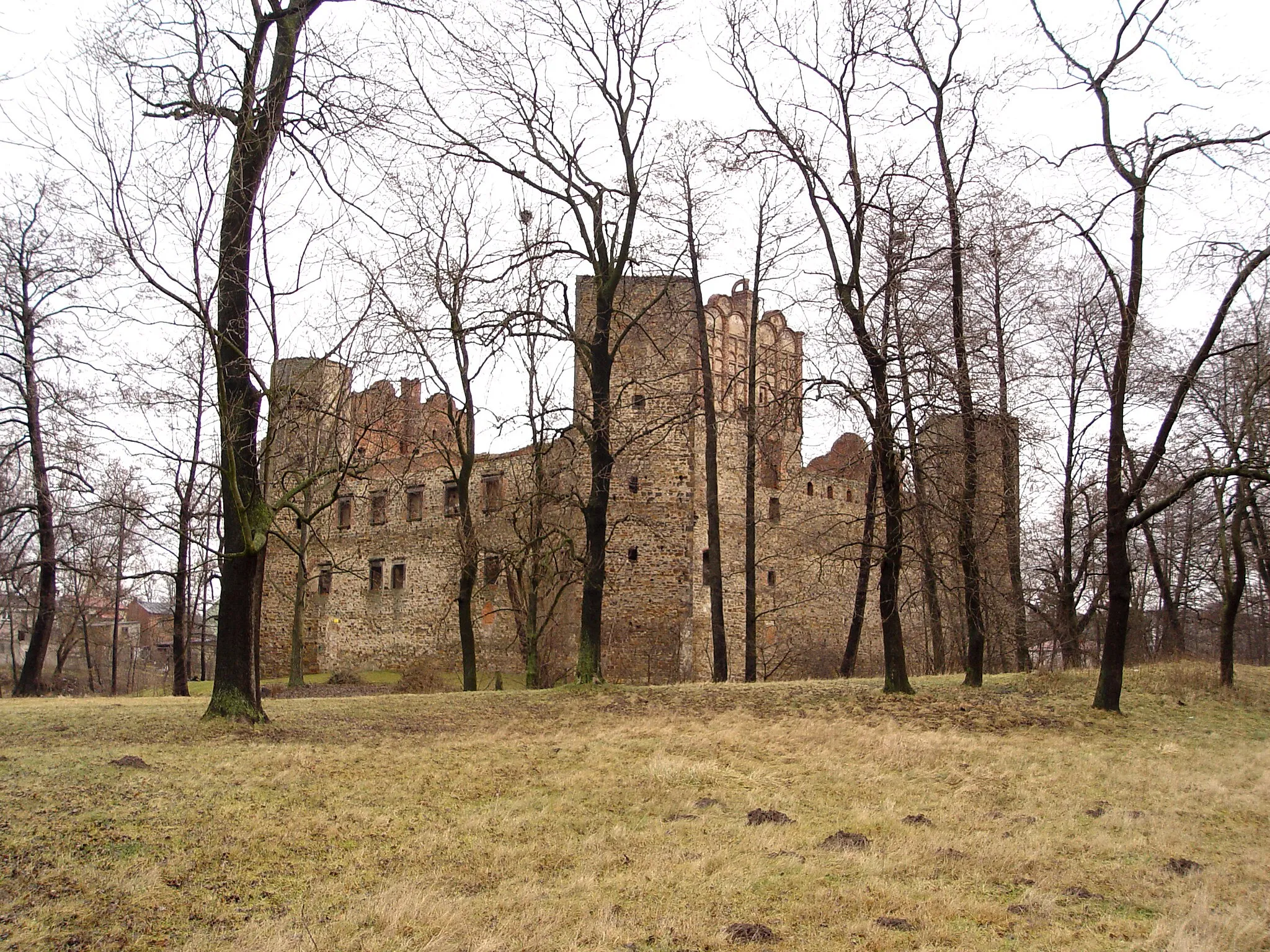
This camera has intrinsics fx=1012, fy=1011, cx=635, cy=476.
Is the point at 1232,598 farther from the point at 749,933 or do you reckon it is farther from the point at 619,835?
the point at 749,933

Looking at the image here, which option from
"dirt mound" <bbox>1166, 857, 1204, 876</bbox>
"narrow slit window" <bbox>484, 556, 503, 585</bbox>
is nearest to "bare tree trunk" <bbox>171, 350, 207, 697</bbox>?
"narrow slit window" <bbox>484, 556, 503, 585</bbox>

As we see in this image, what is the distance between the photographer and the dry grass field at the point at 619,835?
4.71 metres

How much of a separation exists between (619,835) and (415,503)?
87.8ft

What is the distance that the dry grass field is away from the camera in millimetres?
4711

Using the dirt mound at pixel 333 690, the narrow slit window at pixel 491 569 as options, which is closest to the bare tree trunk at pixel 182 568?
the dirt mound at pixel 333 690

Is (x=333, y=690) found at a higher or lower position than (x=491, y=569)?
lower

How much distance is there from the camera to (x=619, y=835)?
644 centimetres

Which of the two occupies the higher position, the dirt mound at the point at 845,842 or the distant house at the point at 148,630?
the dirt mound at the point at 845,842

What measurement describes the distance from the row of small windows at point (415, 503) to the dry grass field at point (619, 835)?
1837cm

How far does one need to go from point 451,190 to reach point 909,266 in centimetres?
928

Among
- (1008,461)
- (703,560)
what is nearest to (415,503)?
(703,560)

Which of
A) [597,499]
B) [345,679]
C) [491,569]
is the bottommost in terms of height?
[345,679]

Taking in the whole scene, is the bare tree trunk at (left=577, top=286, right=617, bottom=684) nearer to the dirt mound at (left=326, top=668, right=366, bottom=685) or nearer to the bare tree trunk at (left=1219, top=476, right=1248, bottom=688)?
the bare tree trunk at (left=1219, top=476, right=1248, bottom=688)

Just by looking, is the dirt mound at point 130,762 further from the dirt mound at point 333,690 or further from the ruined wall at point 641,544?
the dirt mound at point 333,690
